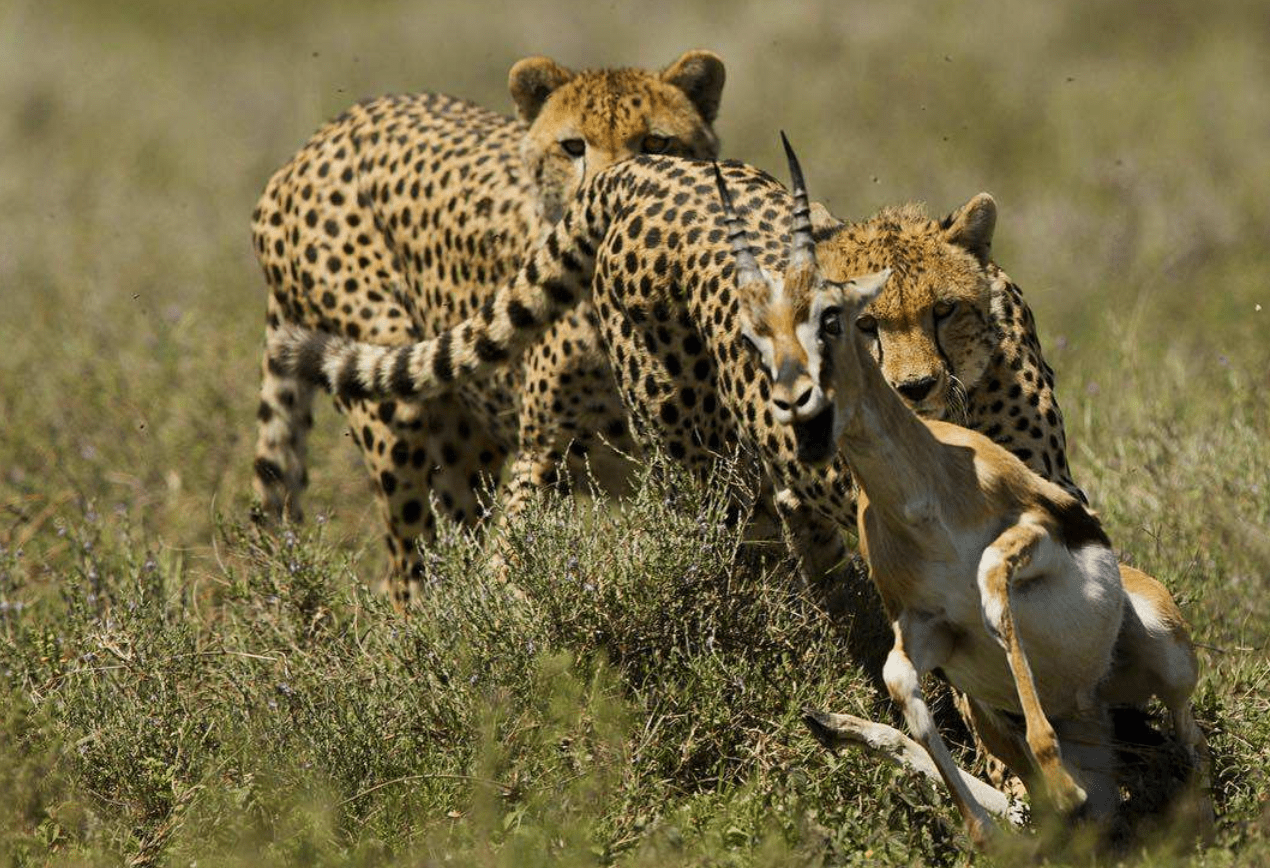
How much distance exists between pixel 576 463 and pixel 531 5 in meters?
10.9

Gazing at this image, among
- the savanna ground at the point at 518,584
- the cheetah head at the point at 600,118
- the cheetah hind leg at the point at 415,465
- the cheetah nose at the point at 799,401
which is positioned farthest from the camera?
the cheetah hind leg at the point at 415,465

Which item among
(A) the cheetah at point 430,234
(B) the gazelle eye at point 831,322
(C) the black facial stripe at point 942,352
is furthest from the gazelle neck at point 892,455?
(A) the cheetah at point 430,234

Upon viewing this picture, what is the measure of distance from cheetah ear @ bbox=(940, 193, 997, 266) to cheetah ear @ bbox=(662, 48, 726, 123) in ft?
5.71

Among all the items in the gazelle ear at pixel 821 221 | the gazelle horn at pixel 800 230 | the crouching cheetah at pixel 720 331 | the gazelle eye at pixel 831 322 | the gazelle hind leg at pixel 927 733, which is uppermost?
the gazelle horn at pixel 800 230

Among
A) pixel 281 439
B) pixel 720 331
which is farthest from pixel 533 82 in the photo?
pixel 720 331

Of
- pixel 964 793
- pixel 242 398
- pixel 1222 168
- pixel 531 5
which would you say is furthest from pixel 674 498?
pixel 531 5

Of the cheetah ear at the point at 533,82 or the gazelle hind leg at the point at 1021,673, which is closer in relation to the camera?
the gazelle hind leg at the point at 1021,673

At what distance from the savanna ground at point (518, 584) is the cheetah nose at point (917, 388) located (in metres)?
0.58

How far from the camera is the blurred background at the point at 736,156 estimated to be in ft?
20.3

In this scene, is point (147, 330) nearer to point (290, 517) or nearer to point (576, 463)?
point (290, 517)

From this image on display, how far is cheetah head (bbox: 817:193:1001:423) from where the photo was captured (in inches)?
159

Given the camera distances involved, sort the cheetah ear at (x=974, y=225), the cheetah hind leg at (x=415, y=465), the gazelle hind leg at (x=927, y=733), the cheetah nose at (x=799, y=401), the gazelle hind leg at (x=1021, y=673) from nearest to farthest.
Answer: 1. the cheetah nose at (x=799, y=401)
2. the gazelle hind leg at (x=1021, y=673)
3. the gazelle hind leg at (x=927, y=733)
4. the cheetah ear at (x=974, y=225)
5. the cheetah hind leg at (x=415, y=465)

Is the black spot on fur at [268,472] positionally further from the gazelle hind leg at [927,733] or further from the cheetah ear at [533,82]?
the gazelle hind leg at [927,733]

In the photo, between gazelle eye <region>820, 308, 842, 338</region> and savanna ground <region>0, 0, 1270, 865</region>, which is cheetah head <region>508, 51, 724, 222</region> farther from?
gazelle eye <region>820, 308, 842, 338</region>
